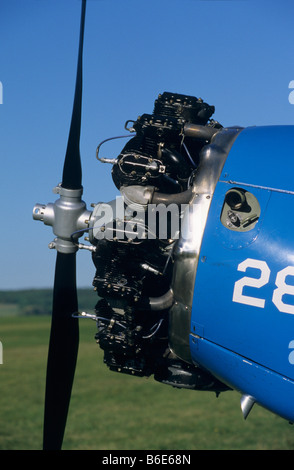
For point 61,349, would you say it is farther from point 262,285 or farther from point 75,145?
point 262,285

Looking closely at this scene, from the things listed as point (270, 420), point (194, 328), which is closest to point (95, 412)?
Result: point (270, 420)

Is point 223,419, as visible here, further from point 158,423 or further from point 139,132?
point 139,132

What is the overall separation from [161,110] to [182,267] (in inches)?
98.2

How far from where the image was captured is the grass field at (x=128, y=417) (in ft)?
120

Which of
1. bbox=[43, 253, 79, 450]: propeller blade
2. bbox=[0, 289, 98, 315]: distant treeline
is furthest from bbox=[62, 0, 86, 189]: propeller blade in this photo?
bbox=[0, 289, 98, 315]: distant treeline

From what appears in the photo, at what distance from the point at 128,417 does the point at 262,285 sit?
35.2 metres

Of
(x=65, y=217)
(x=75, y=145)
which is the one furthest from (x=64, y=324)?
(x=75, y=145)

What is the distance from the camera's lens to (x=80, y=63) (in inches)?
387

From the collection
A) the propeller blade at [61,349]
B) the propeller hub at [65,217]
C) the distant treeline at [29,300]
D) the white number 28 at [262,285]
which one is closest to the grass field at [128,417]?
the propeller blade at [61,349]

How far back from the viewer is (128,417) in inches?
1631

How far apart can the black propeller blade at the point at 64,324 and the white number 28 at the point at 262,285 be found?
2.87 metres

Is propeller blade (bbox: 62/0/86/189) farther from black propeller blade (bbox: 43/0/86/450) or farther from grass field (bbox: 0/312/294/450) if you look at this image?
grass field (bbox: 0/312/294/450)
